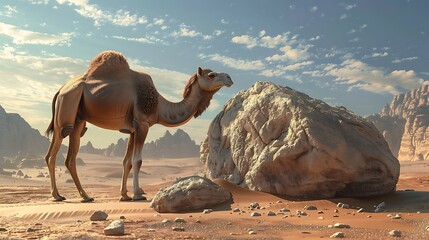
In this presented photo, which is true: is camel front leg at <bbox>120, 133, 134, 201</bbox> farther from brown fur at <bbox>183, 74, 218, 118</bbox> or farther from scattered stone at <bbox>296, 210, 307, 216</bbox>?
scattered stone at <bbox>296, 210, 307, 216</bbox>

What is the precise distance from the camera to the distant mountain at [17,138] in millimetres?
84312

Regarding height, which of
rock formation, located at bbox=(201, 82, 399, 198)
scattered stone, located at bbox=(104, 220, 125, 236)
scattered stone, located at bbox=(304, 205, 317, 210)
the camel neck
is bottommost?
scattered stone, located at bbox=(304, 205, 317, 210)

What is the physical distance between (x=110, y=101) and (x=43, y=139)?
92.8 meters

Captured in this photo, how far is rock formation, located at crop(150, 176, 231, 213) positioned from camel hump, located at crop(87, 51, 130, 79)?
3.73 m

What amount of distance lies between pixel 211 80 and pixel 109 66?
271 centimetres

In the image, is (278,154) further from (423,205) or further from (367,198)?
(423,205)

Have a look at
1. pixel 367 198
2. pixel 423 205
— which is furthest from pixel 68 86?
pixel 423 205

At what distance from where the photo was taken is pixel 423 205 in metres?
6.86

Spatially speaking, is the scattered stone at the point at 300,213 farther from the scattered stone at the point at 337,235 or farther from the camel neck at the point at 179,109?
the camel neck at the point at 179,109

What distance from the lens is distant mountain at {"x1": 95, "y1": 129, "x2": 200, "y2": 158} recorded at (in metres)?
116

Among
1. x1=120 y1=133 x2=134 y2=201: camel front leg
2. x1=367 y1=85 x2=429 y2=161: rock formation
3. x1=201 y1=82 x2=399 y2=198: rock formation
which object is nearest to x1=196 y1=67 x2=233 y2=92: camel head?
x1=201 y1=82 x2=399 y2=198: rock formation

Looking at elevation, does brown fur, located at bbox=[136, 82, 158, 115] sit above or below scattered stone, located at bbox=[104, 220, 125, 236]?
above

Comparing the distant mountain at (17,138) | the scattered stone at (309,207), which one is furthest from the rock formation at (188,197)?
the distant mountain at (17,138)

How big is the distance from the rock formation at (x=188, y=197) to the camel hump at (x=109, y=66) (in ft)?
12.3
